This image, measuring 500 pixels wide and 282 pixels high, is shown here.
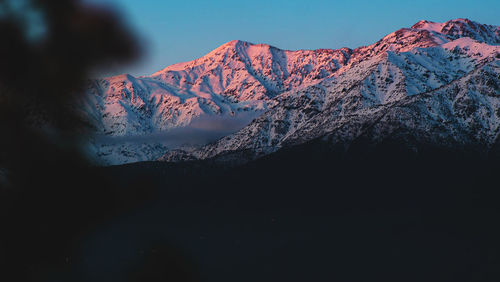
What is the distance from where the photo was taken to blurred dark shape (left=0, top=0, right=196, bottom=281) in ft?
17.7

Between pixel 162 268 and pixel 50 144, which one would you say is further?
pixel 162 268

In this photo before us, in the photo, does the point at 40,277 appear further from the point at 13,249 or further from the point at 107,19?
the point at 107,19

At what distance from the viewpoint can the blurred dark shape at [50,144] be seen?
5398mm

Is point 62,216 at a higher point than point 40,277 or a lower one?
higher

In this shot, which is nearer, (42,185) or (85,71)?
(85,71)

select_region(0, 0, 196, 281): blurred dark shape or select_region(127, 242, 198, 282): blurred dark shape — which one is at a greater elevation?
select_region(0, 0, 196, 281): blurred dark shape

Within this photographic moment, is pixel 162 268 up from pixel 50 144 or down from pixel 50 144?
down

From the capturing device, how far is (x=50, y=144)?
18.6ft

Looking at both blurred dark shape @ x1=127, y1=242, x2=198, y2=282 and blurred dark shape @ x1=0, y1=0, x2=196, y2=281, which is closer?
blurred dark shape @ x1=0, y1=0, x2=196, y2=281

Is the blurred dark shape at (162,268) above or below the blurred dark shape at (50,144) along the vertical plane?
below

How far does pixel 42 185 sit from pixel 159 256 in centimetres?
146

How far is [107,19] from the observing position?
17.7ft

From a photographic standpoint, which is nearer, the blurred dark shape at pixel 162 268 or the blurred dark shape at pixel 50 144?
the blurred dark shape at pixel 50 144

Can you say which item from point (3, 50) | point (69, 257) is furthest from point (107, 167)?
point (3, 50)
